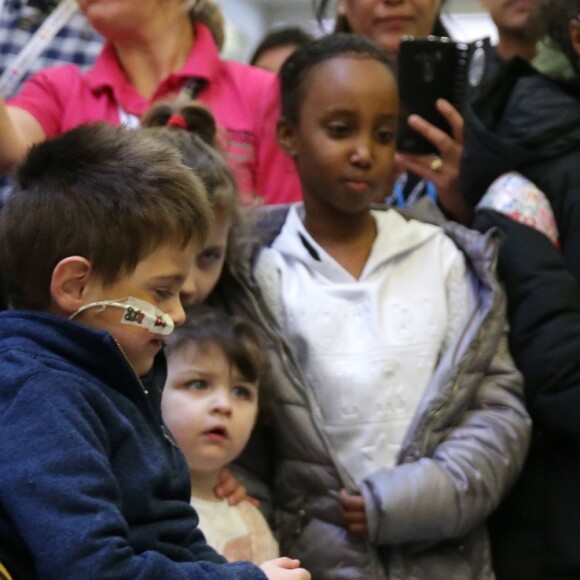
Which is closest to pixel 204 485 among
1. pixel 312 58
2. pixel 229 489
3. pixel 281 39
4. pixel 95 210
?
pixel 229 489

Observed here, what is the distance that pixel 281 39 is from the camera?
3.37 metres

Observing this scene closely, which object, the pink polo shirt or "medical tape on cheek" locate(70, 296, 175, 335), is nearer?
→ "medical tape on cheek" locate(70, 296, 175, 335)

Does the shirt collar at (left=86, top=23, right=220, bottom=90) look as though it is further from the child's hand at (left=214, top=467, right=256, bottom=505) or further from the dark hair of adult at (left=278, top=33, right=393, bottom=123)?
the child's hand at (left=214, top=467, right=256, bottom=505)

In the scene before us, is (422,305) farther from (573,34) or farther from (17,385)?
(17,385)

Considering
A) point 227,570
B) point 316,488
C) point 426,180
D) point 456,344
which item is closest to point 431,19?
point 426,180

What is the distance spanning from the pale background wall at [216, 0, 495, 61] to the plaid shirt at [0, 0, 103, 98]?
8.03ft

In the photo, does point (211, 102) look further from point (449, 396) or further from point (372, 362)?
point (449, 396)

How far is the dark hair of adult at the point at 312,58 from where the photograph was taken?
7.07 feet

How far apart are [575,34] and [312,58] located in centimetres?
50

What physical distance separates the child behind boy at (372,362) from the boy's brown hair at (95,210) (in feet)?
2.13

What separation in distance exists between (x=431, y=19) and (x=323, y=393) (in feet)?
3.23

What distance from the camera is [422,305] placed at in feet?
6.55

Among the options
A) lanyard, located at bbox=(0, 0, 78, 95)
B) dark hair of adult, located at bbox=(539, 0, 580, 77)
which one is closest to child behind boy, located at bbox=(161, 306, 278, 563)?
lanyard, located at bbox=(0, 0, 78, 95)

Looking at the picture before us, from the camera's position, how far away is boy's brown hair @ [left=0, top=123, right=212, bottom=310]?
49.4 inches
